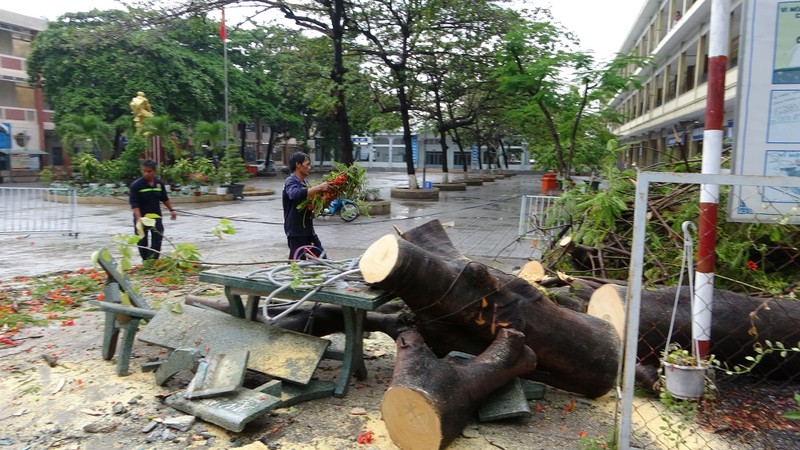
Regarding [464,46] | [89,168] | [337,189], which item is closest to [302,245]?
[337,189]

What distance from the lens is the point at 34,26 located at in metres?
33.4

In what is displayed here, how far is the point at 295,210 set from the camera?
517 cm

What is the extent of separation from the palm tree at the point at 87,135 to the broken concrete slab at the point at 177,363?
68.4 feet

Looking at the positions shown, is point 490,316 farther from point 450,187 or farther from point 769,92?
point 450,187

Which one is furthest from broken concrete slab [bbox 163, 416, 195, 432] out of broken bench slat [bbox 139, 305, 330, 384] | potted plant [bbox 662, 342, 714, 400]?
potted plant [bbox 662, 342, 714, 400]

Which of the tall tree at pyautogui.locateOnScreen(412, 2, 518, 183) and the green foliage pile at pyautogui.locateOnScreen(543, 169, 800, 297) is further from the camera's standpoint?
the tall tree at pyautogui.locateOnScreen(412, 2, 518, 183)

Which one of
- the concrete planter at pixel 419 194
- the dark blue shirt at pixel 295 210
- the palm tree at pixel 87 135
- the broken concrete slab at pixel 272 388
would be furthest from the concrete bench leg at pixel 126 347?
the palm tree at pixel 87 135

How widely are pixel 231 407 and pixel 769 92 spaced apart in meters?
3.75

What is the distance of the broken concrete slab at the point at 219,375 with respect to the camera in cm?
319

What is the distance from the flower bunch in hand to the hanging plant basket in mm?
2986

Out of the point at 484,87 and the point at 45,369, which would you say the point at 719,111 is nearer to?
the point at 45,369

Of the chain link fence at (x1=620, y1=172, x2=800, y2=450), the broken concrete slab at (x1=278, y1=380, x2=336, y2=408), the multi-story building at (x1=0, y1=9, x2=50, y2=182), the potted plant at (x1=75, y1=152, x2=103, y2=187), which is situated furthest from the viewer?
the multi-story building at (x1=0, y1=9, x2=50, y2=182)

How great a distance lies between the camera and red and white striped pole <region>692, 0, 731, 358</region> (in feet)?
10.8

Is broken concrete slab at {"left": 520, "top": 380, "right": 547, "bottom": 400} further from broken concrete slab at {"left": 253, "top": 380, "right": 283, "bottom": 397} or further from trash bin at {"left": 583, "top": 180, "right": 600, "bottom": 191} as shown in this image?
trash bin at {"left": 583, "top": 180, "right": 600, "bottom": 191}
